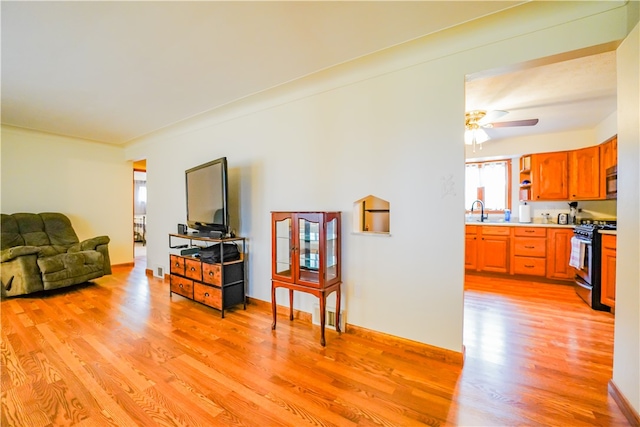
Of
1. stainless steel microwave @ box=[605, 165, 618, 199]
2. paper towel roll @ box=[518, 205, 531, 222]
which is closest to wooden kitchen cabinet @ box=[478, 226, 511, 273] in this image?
paper towel roll @ box=[518, 205, 531, 222]

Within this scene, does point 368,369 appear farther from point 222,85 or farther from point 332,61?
point 222,85

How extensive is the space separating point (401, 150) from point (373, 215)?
0.71 metres

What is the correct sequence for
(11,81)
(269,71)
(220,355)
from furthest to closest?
1. (11,81)
2. (269,71)
3. (220,355)

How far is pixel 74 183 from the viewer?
4.79 metres

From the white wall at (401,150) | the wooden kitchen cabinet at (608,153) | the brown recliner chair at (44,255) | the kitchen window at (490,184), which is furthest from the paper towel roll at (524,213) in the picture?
the brown recliner chair at (44,255)

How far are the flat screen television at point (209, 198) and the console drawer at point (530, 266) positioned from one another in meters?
4.43

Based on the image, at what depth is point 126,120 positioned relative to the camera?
378cm

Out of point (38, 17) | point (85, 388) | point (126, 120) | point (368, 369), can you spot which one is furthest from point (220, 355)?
point (126, 120)

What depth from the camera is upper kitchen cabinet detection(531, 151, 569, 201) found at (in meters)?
4.22

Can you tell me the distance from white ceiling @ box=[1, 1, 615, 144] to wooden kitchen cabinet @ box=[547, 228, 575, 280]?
1.70 m

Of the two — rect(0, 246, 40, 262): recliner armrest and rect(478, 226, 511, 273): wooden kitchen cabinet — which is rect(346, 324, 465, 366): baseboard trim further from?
rect(0, 246, 40, 262): recliner armrest

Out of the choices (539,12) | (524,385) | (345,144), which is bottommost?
(524,385)

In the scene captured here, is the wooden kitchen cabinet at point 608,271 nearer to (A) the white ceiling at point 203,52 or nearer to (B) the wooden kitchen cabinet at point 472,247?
(A) the white ceiling at point 203,52

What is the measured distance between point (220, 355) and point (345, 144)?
80.3 inches
